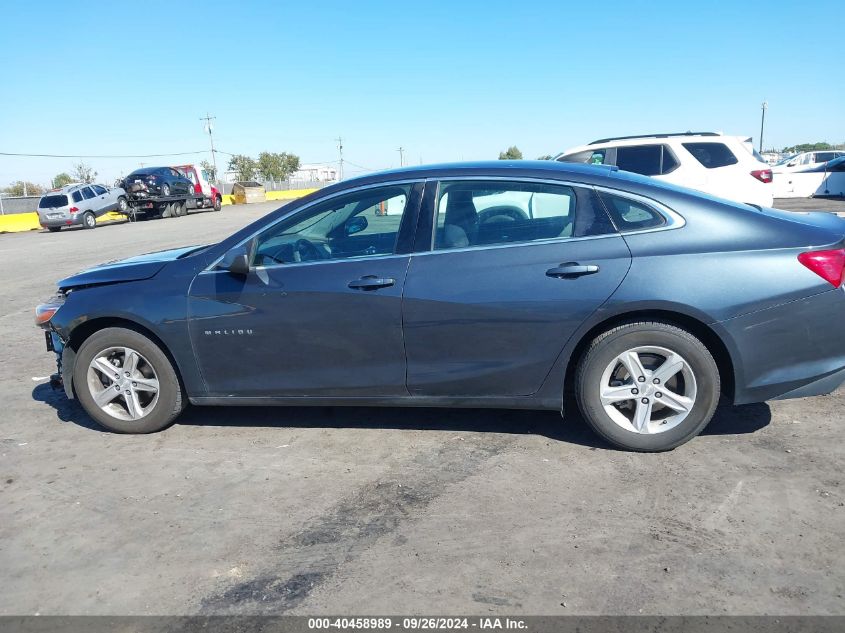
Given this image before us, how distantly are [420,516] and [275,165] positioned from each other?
3817 inches

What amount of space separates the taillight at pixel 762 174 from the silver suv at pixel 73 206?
82.1ft

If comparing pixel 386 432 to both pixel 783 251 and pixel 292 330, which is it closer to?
Result: pixel 292 330

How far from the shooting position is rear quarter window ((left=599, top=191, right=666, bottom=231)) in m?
3.90

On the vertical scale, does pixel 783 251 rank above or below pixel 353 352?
above

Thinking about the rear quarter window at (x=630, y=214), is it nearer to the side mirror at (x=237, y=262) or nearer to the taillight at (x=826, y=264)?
the taillight at (x=826, y=264)

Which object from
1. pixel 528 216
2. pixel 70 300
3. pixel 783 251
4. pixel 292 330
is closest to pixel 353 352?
pixel 292 330

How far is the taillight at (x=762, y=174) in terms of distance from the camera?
35.5 ft

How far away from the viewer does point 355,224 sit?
4.35 m

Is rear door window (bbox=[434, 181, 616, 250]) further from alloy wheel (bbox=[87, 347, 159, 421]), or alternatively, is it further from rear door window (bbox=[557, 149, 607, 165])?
rear door window (bbox=[557, 149, 607, 165])

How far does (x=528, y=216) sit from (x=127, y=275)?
103 inches

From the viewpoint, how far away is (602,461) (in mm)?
3920

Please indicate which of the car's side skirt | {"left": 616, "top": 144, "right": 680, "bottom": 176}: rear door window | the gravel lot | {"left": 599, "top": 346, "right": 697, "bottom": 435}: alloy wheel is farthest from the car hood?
{"left": 616, "top": 144, "right": 680, "bottom": 176}: rear door window

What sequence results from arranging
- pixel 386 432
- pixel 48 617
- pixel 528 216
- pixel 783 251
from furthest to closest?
pixel 386 432 < pixel 528 216 < pixel 783 251 < pixel 48 617

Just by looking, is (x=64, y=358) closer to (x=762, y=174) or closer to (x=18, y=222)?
(x=762, y=174)
